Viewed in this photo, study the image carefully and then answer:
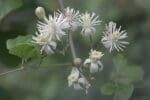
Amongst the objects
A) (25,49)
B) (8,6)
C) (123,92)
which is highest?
(8,6)

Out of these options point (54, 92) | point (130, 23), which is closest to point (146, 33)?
point (130, 23)

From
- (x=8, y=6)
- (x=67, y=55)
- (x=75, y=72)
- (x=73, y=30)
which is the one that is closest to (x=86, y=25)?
(x=73, y=30)

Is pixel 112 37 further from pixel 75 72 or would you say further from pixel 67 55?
pixel 67 55

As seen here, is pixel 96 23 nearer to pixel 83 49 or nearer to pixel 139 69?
pixel 139 69

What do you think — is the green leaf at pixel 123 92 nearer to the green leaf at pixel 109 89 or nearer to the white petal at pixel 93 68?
the green leaf at pixel 109 89

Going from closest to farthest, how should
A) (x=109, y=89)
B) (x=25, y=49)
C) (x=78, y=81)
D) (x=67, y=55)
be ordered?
(x=78, y=81)
(x=25, y=49)
(x=109, y=89)
(x=67, y=55)

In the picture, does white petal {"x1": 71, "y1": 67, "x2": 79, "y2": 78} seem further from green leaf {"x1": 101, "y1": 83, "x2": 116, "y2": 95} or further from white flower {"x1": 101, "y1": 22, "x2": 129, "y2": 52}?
green leaf {"x1": 101, "y1": 83, "x2": 116, "y2": 95}

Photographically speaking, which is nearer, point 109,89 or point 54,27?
point 54,27
